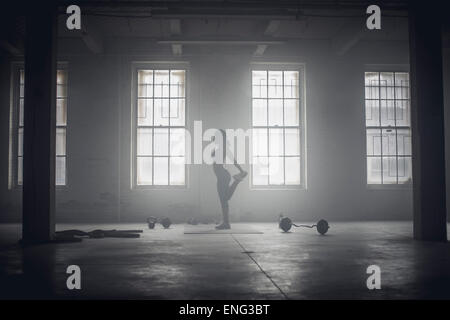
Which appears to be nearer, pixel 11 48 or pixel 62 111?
pixel 11 48

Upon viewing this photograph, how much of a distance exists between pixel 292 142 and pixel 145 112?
381 centimetres

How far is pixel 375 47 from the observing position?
1270 centimetres

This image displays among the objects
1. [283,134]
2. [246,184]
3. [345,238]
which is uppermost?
[283,134]

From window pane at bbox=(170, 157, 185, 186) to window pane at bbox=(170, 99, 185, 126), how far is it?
0.91 m

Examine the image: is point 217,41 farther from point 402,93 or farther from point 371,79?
point 402,93

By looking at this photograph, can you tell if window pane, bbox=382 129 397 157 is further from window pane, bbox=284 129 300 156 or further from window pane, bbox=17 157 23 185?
window pane, bbox=17 157 23 185

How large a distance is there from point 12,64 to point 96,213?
4.26 metres

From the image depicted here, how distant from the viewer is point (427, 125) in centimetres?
753

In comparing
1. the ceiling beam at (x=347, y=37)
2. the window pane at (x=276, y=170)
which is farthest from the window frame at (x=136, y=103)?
the ceiling beam at (x=347, y=37)

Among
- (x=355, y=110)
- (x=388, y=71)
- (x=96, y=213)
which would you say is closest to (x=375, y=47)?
(x=388, y=71)

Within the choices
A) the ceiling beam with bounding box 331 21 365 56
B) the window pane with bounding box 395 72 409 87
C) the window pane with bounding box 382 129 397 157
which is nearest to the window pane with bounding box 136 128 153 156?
the ceiling beam with bounding box 331 21 365 56

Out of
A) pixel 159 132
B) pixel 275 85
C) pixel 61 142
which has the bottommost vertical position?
pixel 61 142

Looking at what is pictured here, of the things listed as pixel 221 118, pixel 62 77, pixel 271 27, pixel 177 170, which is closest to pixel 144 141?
pixel 177 170
